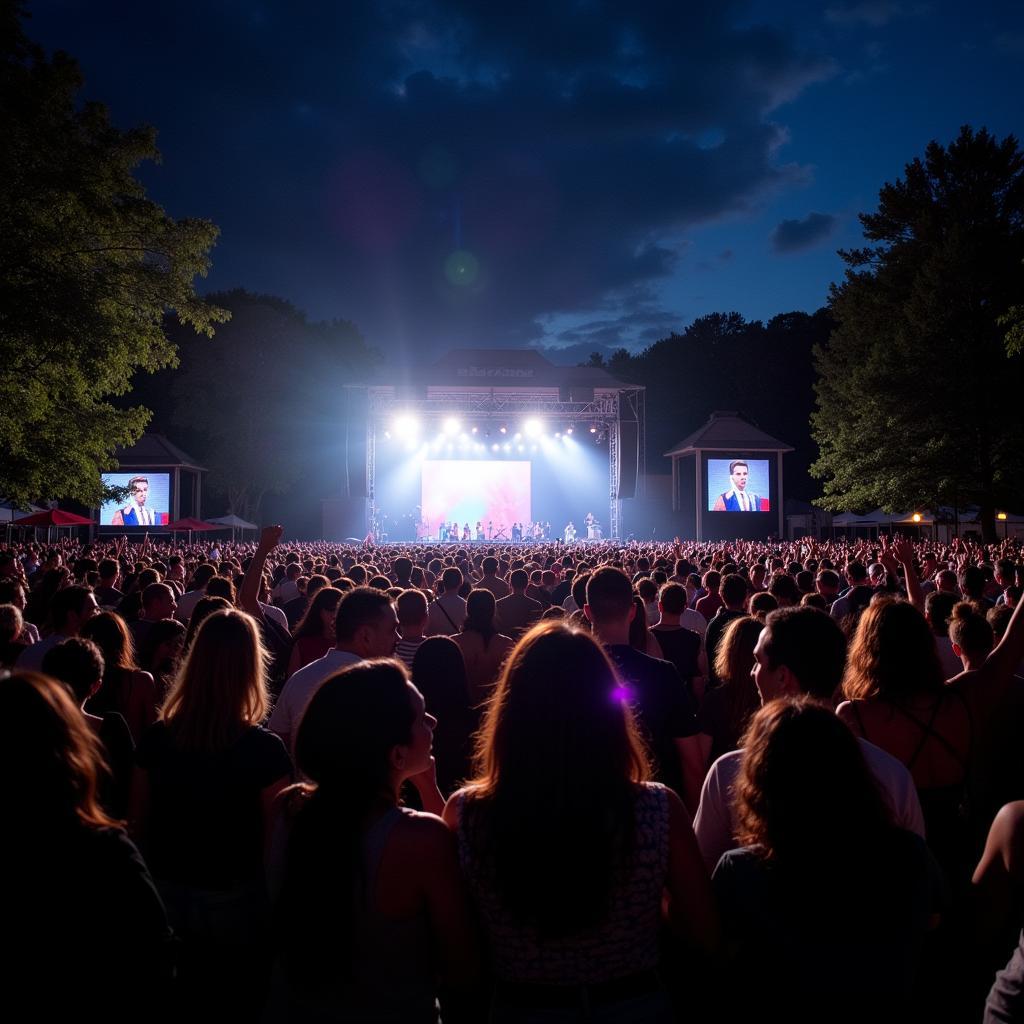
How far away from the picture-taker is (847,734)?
187 cm

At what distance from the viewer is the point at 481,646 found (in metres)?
5.60

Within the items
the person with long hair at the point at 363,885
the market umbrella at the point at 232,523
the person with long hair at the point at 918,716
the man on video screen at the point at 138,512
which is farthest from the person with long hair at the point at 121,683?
the man on video screen at the point at 138,512

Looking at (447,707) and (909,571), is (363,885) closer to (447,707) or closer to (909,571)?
(447,707)

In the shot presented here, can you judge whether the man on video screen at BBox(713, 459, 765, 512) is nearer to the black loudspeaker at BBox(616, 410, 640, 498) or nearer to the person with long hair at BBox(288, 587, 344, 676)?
the black loudspeaker at BBox(616, 410, 640, 498)

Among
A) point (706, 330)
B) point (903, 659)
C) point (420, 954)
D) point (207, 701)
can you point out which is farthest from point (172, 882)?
point (706, 330)

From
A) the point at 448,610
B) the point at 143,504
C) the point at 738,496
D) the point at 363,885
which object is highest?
the point at 738,496

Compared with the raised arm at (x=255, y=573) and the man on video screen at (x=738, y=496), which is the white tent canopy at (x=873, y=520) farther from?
the raised arm at (x=255, y=573)

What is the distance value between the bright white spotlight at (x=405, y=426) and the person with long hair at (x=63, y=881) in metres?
30.7

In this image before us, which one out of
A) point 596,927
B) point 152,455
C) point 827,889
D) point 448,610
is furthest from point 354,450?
point 827,889

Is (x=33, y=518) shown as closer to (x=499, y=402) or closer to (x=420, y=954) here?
(x=499, y=402)

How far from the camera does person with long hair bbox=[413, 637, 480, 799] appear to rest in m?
4.70

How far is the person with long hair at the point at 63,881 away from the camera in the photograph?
62.0 inches

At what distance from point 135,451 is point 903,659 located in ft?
144

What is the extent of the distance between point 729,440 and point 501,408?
569 inches
